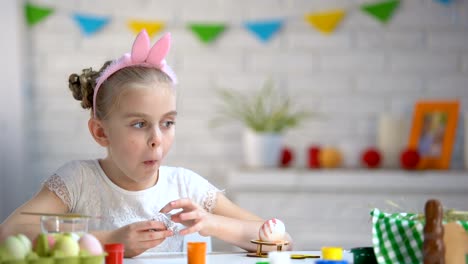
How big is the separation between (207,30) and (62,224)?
8.69 feet

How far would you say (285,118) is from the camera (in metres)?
3.78

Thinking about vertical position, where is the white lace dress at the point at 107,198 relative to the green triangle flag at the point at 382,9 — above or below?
below

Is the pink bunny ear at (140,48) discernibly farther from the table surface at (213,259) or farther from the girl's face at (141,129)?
the table surface at (213,259)

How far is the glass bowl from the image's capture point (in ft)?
4.44

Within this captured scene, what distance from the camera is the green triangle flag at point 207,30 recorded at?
3908 millimetres

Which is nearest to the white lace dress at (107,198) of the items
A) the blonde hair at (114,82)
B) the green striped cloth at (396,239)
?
the blonde hair at (114,82)

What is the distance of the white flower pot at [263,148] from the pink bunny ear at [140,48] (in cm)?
167

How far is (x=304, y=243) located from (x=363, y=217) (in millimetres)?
299

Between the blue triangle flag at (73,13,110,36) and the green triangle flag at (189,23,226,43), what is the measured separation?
0.46 metres

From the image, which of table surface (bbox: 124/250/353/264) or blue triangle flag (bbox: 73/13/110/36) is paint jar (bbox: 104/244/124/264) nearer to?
table surface (bbox: 124/250/353/264)

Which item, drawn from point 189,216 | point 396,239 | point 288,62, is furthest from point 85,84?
point 288,62

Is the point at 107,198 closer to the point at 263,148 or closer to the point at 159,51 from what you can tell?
the point at 159,51

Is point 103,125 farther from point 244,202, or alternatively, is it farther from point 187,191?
point 244,202

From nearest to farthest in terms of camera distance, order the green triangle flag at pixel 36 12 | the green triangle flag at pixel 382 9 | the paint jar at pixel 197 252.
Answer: the paint jar at pixel 197 252 → the green triangle flag at pixel 382 9 → the green triangle flag at pixel 36 12
